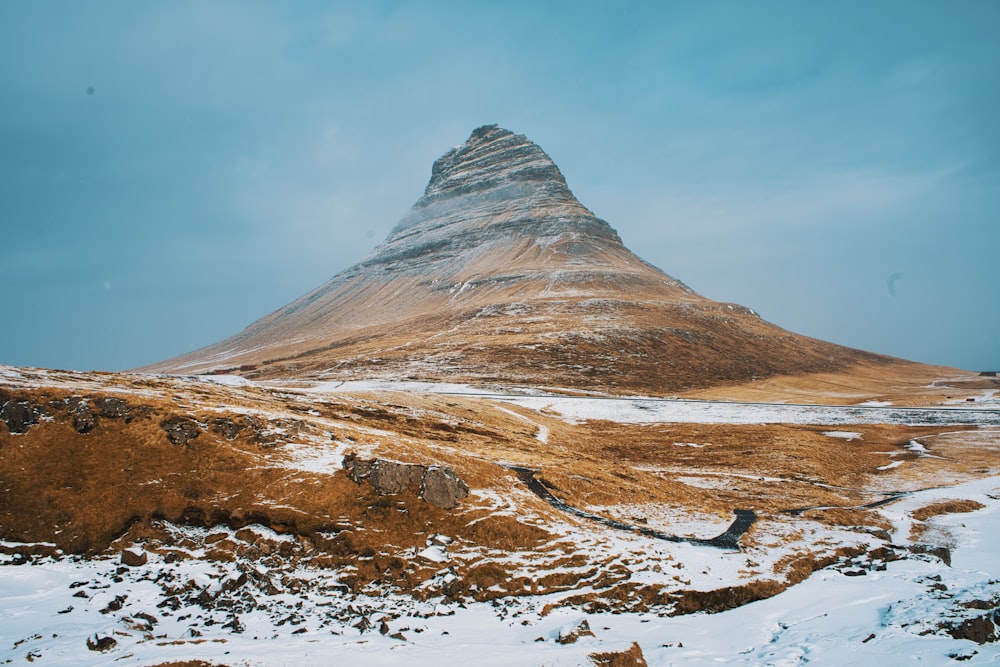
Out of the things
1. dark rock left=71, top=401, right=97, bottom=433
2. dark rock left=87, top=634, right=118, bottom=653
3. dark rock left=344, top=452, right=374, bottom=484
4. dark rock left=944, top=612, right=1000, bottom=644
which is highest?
dark rock left=71, top=401, right=97, bottom=433

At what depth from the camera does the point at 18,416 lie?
24.2 m

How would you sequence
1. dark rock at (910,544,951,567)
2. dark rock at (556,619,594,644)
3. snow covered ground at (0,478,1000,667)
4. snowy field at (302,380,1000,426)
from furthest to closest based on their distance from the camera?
snowy field at (302,380,1000,426)
dark rock at (910,544,951,567)
dark rock at (556,619,594,644)
snow covered ground at (0,478,1000,667)

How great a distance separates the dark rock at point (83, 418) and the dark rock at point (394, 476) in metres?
14.5

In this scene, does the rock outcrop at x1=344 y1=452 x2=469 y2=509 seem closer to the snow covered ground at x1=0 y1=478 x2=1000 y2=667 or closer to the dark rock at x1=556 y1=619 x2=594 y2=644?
the snow covered ground at x1=0 y1=478 x2=1000 y2=667

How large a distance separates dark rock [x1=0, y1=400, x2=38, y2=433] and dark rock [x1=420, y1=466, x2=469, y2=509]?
19.5 metres

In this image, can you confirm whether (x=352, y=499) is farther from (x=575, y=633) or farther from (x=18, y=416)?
(x=18, y=416)

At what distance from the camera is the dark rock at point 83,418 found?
2491 centimetres

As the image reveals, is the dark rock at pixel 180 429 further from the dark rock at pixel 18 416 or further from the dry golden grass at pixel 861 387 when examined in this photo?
the dry golden grass at pixel 861 387

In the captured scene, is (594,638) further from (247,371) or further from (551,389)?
(247,371)

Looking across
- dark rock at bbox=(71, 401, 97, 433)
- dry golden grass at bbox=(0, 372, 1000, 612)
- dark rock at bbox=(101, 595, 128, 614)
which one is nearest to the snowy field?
dry golden grass at bbox=(0, 372, 1000, 612)

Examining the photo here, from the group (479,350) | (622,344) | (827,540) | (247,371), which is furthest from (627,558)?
(247,371)

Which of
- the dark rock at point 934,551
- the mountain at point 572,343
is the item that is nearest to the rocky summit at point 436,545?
the dark rock at point 934,551

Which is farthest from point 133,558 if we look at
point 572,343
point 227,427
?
point 572,343

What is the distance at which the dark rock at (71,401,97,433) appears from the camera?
24.9 m
